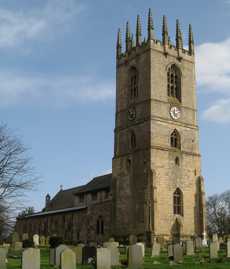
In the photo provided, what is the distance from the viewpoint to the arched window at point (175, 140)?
54.7 m

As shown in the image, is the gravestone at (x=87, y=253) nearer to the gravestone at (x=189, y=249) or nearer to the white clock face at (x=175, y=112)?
the gravestone at (x=189, y=249)

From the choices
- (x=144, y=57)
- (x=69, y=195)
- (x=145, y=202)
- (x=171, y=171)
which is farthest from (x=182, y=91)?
(x=69, y=195)

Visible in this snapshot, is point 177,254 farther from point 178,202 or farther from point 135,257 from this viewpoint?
point 178,202

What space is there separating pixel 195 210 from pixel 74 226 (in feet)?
57.1

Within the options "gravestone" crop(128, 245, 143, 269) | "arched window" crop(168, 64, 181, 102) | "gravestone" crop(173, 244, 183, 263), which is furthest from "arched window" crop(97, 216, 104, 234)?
"gravestone" crop(128, 245, 143, 269)

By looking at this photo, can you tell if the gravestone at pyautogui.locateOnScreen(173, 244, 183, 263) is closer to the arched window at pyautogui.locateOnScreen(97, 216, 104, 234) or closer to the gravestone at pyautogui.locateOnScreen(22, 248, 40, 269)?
the gravestone at pyautogui.locateOnScreen(22, 248, 40, 269)

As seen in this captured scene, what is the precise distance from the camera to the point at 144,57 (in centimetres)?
5675

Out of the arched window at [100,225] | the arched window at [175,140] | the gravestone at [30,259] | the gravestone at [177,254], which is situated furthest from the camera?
the arched window at [100,225]

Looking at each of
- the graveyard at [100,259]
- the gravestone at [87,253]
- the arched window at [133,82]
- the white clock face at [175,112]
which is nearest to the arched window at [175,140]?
the white clock face at [175,112]

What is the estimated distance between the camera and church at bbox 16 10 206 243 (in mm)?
51625

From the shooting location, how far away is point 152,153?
5203cm

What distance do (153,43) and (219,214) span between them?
145ft

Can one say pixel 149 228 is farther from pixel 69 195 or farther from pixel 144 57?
pixel 69 195

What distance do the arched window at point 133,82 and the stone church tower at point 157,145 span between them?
0.15 feet
